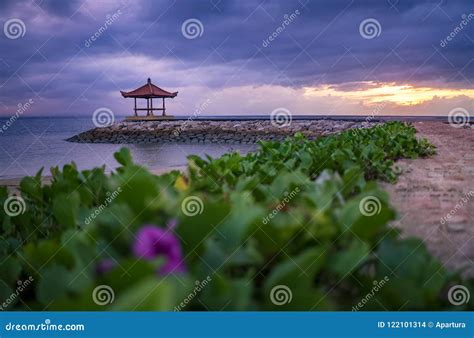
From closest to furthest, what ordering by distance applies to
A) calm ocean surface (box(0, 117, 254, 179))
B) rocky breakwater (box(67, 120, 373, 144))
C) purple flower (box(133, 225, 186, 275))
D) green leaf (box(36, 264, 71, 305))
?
1. green leaf (box(36, 264, 71, 305))
2. purple flower (box(133, 225, 186, 275))
3. calm ocean surface (box(0, 117, 254, 179))
4. rocky breakwater (box(67, 120, 373, 144))

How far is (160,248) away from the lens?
1.11m

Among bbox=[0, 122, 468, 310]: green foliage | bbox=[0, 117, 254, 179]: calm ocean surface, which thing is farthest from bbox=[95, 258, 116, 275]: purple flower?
bbox=[0, 117, 254, 179]: calm ocean surface

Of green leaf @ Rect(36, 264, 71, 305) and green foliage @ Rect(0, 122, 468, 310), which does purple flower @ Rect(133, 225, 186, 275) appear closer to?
green foliage @ Rect(0, 122, 468, 310)

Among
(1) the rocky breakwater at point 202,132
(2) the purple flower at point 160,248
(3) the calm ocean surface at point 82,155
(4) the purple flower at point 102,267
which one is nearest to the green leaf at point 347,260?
(2) the purple flower at point 160,248

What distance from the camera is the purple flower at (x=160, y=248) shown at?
108 centimetres

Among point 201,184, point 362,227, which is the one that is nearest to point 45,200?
point 201,184

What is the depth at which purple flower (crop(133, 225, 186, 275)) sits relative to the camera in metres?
1.08

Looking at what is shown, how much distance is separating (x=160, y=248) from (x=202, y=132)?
1157 inches

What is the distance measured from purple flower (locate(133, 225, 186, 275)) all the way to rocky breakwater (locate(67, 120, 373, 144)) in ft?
80.8

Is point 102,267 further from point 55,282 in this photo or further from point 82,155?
point 82,155

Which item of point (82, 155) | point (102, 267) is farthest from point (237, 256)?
point (82, 155)

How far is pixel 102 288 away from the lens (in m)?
0.95

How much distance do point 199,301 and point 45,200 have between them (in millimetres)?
1174
